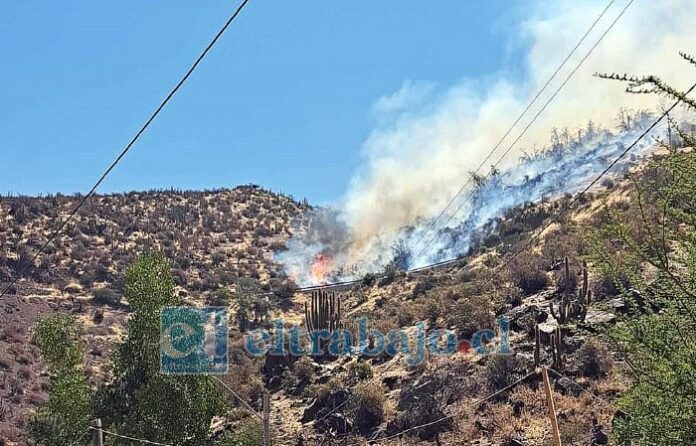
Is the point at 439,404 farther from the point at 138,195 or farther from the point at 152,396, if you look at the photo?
the point at 138,195

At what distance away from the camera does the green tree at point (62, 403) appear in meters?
29.2

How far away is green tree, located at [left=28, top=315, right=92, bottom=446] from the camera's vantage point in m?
29.2

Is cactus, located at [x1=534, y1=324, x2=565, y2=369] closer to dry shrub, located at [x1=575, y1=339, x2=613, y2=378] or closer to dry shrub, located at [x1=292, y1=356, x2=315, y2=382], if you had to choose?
dry shrub, located at [x1=575, y1=339, x2=613, y2=378]

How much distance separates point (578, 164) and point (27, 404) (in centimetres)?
5354

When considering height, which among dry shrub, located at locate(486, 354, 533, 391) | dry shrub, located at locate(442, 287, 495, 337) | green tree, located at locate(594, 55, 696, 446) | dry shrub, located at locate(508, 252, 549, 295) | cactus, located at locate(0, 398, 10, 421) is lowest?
green tree, located at locate(594, 55, 696, 446)

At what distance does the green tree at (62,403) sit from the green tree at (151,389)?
808mm

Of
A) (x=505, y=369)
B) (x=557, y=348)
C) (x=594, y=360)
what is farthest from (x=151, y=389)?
(x=594, y=360)

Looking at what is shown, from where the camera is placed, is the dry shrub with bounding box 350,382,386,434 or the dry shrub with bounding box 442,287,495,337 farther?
the dry shrub with bounding box 442,287,495,337

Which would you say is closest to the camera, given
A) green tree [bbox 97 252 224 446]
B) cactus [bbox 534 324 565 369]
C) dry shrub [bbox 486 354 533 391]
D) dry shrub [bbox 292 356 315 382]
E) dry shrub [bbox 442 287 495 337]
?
green tree [bbox 97 252 224 446]

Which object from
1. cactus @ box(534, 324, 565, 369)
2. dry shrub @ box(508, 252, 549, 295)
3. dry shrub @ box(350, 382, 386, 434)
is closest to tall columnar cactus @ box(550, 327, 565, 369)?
cactus @ box(534, 324, 565, 369)

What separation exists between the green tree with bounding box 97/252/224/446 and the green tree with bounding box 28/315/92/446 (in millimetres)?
808

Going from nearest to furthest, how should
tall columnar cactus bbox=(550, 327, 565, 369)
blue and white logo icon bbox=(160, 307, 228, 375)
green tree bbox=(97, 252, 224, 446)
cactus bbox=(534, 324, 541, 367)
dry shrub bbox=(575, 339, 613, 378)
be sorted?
green tree bbox=(97, 252, 224, 446) < blue and white logo icon bbox=(160, 307, 228, 375) < cactus bbox=(534, 324, 541, 367) < dry shrub bbox=(575, 339, 613, 378) < tall columnar cactus bbox=(550, 327, 565, 369)

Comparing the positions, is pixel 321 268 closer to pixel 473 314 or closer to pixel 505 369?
pixel 473 314

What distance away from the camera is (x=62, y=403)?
96.5ft
